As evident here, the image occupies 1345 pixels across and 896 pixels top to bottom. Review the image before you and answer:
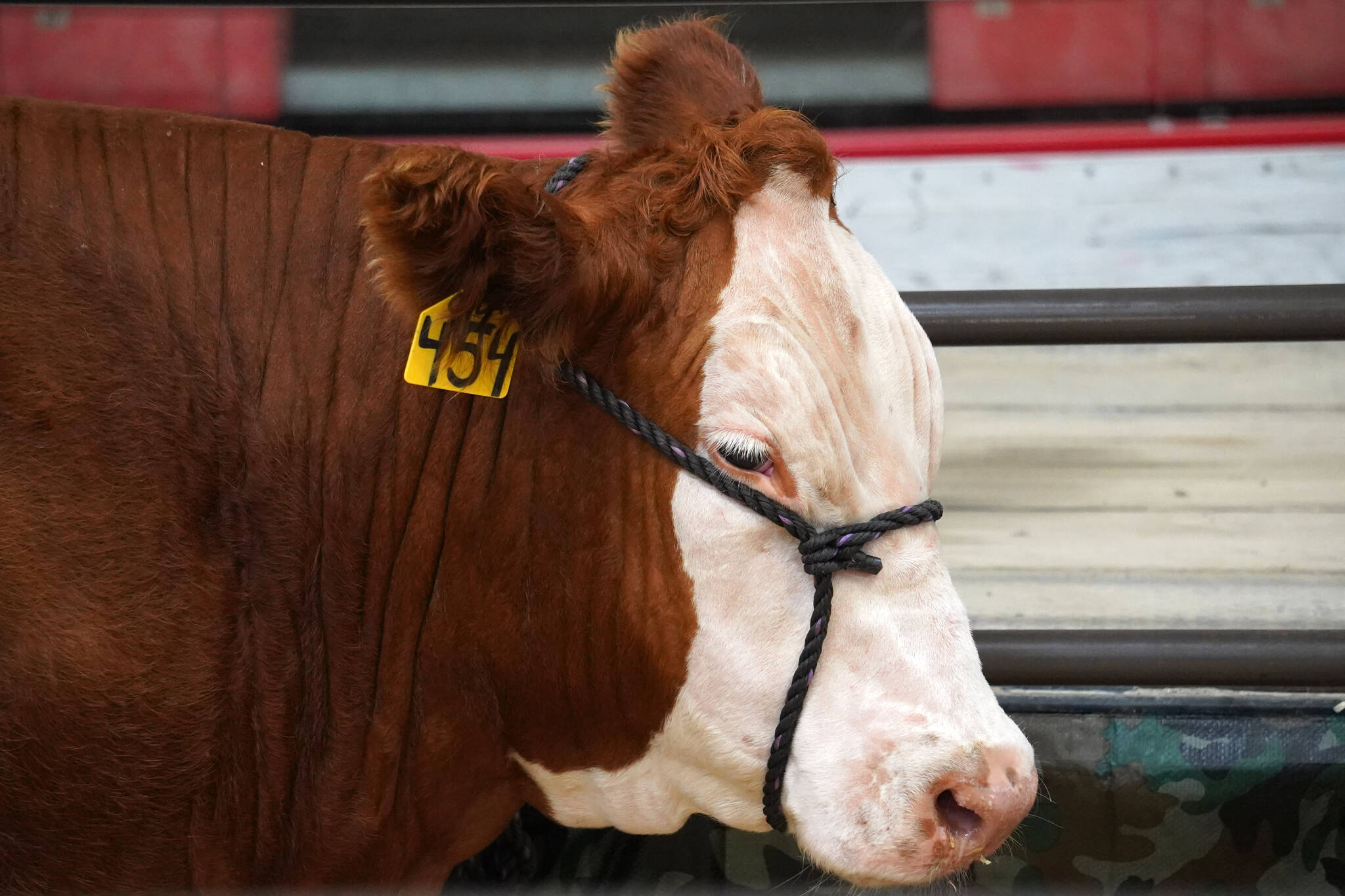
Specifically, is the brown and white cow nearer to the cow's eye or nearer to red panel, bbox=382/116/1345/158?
the cow's eye

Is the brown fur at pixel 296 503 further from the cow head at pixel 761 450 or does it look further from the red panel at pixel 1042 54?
the red panel at pixel 1042 54

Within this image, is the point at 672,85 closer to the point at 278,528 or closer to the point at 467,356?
the point at 467,356

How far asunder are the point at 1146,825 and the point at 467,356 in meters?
1.36

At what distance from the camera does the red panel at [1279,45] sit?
5652mm

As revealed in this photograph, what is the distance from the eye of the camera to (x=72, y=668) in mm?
1515

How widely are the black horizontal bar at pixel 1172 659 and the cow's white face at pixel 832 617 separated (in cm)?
52

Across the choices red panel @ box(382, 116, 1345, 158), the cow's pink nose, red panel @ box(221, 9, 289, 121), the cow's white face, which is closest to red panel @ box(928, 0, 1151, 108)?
red panel @ box(382, 116, 1345, 158)

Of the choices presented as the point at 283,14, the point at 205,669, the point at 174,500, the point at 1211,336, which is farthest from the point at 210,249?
the point at 283,14

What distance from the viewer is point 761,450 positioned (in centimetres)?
150

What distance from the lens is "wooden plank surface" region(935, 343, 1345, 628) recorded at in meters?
2.95

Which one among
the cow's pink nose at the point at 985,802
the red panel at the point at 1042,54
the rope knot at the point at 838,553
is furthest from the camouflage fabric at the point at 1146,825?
the red panel at the point at 1042,54

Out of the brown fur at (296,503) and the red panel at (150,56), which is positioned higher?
the red panel at (150,56)

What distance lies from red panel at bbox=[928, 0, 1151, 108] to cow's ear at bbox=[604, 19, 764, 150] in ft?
13.5

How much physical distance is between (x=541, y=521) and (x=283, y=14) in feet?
15.1
